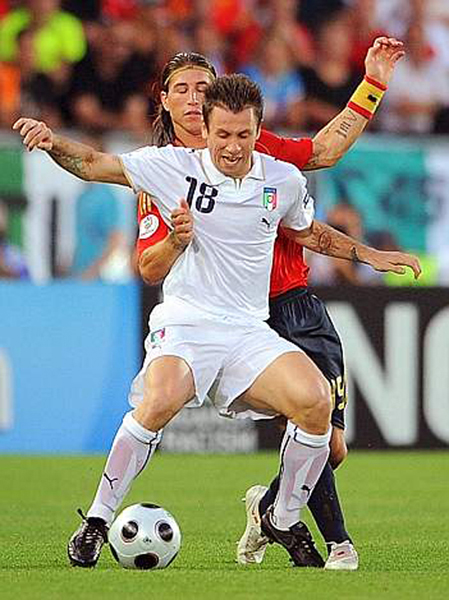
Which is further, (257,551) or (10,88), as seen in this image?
(10,88)

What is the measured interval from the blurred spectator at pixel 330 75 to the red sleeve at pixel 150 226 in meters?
9.79

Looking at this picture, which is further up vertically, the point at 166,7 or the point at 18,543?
the point at 166,7

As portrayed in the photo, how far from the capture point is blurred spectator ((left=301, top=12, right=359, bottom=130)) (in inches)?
673

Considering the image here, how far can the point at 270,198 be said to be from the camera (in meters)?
7.23

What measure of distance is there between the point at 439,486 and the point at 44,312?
4225mm

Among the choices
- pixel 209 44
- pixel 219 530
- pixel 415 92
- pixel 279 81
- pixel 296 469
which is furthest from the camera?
pixel 415 92

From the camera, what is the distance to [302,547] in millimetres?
7266

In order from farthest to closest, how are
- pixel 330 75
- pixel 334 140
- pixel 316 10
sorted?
pixel 316 10
pixel 330 75
pixel 334 140

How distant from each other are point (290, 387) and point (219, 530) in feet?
7.53

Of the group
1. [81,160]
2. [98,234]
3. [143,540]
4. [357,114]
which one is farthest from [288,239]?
[98,234]

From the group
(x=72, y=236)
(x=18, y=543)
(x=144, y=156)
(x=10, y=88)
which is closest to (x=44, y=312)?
(x=72, y=236)

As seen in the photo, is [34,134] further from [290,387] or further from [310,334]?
[310,334]

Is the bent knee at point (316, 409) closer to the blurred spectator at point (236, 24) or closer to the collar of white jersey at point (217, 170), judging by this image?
the collar of white jersey at point (217, 170)

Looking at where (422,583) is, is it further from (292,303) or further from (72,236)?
(72,236)
